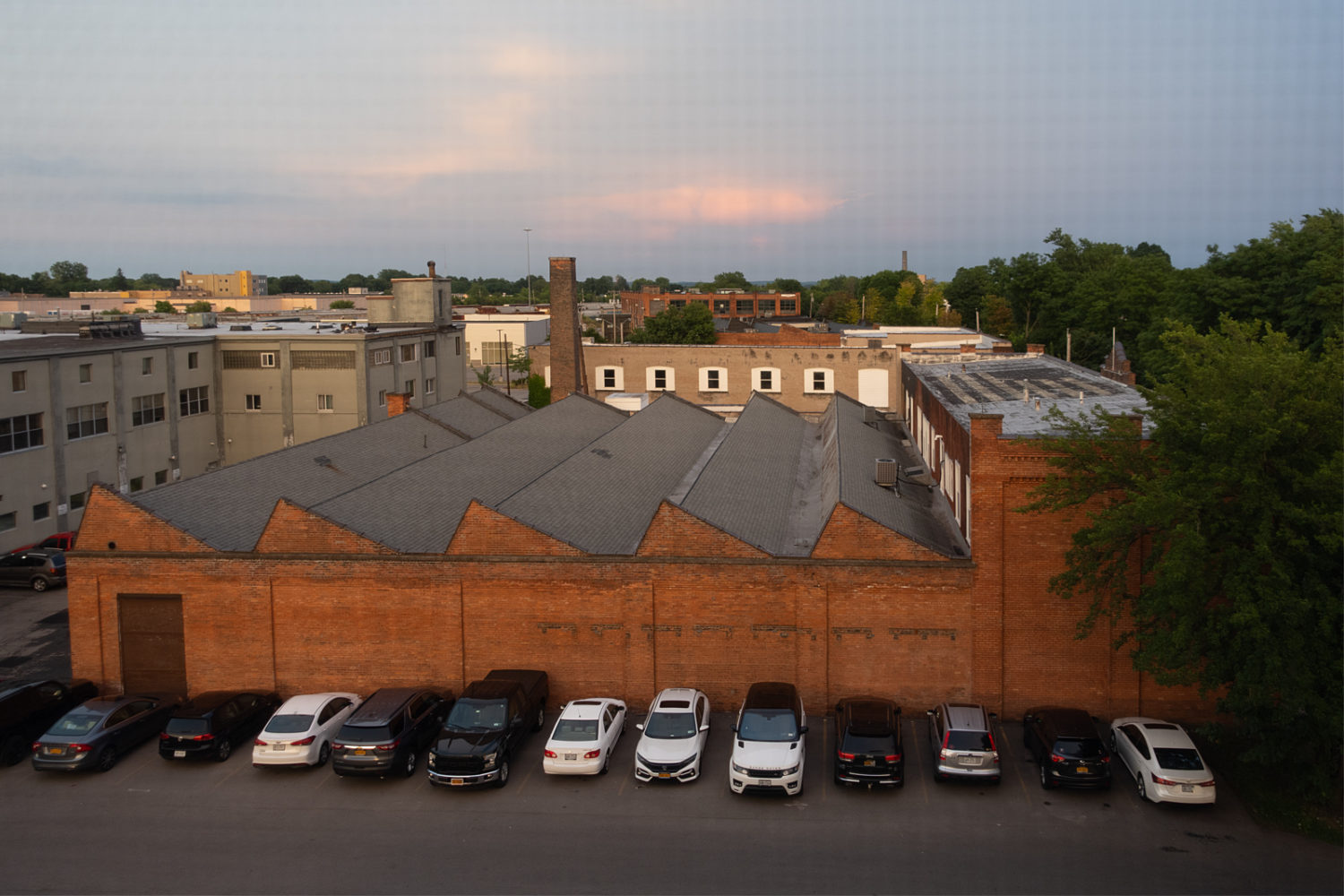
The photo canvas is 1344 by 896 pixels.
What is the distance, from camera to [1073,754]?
20.8 m

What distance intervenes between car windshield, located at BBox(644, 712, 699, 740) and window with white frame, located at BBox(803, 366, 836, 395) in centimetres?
4149

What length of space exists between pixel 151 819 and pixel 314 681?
5.88 metres

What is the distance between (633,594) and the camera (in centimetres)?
2517

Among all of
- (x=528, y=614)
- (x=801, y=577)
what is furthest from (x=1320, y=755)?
(x=528, y=614)

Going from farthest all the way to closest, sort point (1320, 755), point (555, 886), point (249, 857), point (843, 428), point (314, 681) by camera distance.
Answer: point (843, 428), point (314, 681), point (1320, 755), point (249, 857), point (555, 886)

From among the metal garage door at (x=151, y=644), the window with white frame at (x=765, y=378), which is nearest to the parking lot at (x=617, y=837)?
the metal garage door at (x=151, y=644)

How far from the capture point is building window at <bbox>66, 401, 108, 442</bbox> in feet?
151

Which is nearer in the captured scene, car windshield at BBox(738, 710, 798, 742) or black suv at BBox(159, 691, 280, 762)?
car windshield at BBox(738, 710, 798, 742)

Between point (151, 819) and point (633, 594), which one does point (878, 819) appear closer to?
point (633, 594)

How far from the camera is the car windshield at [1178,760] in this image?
20188 millimetres

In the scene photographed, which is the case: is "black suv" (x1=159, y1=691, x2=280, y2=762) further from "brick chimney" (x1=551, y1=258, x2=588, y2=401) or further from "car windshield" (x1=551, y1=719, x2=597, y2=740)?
"brick chimney" (x1=551, y1=258, x2=588, y2=401)

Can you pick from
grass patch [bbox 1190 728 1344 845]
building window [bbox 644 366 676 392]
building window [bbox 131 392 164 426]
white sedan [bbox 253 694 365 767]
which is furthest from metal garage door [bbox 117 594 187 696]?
building window [bbox 644 366 676 392]

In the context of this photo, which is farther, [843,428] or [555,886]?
[843,428]

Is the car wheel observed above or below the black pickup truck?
below
